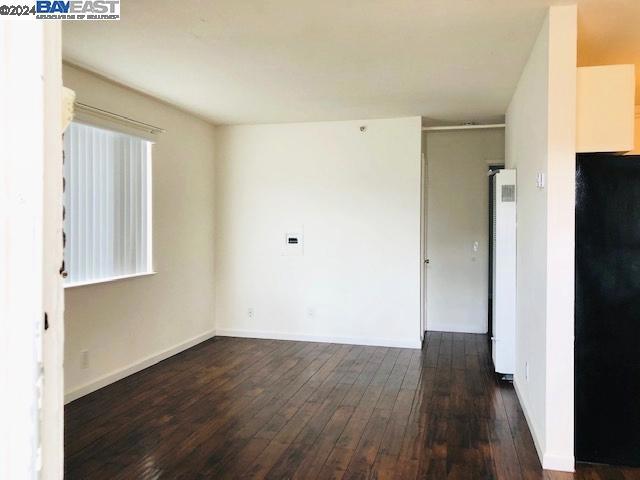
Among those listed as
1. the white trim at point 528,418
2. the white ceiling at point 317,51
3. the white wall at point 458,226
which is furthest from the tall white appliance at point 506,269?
the white wall at point 458,226

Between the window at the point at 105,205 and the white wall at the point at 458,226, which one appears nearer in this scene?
the window at the point at 105,205

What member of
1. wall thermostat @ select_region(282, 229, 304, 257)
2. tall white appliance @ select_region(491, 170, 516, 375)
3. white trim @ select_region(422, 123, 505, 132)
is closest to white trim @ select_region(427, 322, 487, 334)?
tall white appliance @ select_region(491, 170, 516, 375)

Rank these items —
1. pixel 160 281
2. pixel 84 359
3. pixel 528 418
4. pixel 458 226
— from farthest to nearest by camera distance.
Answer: pixel 458 226 < pixel 160 281 < pixel 84 359 < pixel 528 418

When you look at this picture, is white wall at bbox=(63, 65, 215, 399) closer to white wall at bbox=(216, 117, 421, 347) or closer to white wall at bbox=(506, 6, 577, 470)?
white wall at bbox=(216, 117, 421, 347)

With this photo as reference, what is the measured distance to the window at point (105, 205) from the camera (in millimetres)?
3660

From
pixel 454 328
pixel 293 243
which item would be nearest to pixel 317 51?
pixel 293 243

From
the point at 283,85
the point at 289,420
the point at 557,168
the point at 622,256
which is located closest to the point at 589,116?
the point at 557,168

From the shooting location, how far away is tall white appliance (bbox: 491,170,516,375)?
13.8ft

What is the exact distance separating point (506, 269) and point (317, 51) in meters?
2.47

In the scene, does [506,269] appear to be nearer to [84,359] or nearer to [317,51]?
[317,51]

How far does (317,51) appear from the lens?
3.33 metres

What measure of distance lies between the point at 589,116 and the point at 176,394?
3.52 meters

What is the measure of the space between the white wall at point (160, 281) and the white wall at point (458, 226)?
9.49 feet

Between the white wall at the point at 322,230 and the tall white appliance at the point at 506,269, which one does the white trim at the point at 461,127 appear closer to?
the white wall at the point at 322,230
